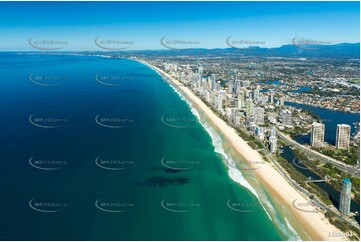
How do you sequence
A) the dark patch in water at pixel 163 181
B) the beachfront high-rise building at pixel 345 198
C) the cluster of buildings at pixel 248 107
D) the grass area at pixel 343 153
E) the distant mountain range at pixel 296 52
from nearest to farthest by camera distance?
the beachfront high-rise building at pixel 345 198, the dark patch in water at pixel 163 181, the grass area at pixel 343 153, the cluster of buildings at pixel 248 107, the distant mountain range at pixel 296 52

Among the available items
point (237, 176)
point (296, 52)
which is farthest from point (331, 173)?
point (296, 52)

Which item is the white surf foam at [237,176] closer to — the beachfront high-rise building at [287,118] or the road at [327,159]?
the road at [327,159]

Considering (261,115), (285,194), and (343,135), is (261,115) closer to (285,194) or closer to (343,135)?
(343,135)

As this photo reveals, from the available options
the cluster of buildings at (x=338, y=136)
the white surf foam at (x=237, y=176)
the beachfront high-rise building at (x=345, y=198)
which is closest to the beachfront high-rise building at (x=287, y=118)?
the cluster of buildings at (x=338, y=136)

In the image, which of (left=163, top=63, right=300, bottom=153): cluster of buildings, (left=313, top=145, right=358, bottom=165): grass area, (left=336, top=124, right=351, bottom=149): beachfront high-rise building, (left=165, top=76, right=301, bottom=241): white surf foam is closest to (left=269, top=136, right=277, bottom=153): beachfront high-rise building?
(left=163, top=63, right=300, bottom=153): cluster of buildings

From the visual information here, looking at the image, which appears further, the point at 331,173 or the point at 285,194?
the point at 331,173

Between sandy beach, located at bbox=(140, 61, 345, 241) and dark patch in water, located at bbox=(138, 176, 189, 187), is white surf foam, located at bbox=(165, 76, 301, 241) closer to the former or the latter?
sandy beach, located at bbox=(140, 61, 345, 241)
